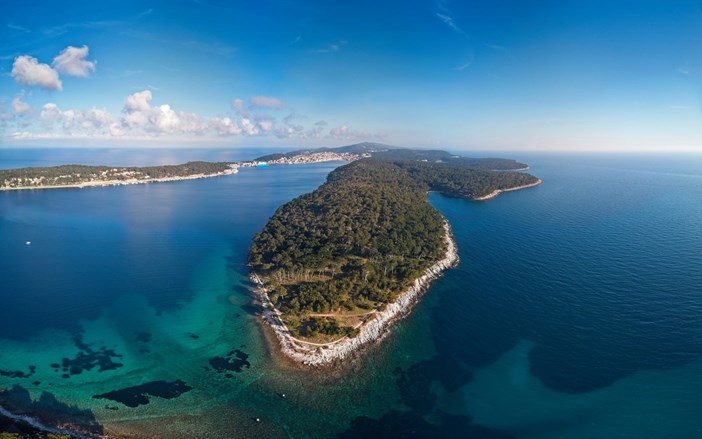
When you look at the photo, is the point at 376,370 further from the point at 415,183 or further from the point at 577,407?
the point at 415,183

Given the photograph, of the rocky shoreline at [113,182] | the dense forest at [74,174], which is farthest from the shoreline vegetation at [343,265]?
the dense forest at [74,174]

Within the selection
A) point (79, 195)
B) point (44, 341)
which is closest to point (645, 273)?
point (44, 341)

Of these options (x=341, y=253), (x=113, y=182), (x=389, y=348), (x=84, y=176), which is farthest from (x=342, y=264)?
(x=84, y=176)

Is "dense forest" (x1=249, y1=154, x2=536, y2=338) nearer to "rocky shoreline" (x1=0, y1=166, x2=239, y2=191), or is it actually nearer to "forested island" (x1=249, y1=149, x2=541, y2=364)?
"forested island" (x1=249, y1=149, x2=541, y2=364)

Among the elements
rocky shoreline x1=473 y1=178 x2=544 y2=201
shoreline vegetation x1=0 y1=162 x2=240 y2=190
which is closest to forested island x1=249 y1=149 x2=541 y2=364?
rocky shoreline x1=473 y1=178 x2=544 y2=201

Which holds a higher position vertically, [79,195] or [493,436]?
[79,195]

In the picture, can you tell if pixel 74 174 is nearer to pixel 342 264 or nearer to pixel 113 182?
pixel 113 182
